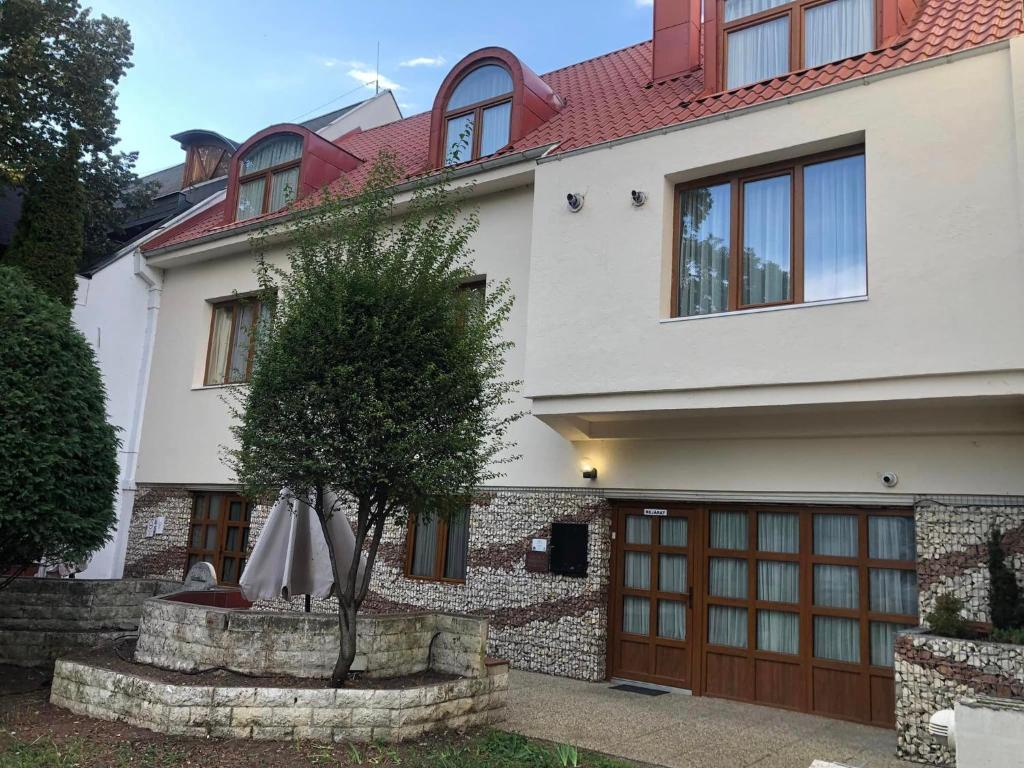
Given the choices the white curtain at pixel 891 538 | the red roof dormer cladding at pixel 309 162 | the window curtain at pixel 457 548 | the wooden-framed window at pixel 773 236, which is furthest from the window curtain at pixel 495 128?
the white curtain at pixel 891 538

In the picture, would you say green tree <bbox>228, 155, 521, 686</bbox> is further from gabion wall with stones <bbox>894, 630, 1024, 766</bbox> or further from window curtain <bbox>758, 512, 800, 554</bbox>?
gabion wall with stones <bbox>894, 630, 1024, 766</bbox>

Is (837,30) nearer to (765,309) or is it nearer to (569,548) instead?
(765,309)

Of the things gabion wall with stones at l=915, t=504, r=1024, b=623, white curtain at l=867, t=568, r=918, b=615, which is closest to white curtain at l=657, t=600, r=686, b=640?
white curtain at l=867, t=568, r=918, b=615

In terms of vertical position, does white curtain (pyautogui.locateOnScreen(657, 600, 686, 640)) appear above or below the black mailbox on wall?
below

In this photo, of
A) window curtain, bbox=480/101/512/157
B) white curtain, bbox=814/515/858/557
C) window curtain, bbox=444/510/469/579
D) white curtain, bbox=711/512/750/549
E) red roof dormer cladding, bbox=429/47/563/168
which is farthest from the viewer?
window curtain, bbox=480/101/512/157

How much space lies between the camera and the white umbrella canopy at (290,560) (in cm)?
797

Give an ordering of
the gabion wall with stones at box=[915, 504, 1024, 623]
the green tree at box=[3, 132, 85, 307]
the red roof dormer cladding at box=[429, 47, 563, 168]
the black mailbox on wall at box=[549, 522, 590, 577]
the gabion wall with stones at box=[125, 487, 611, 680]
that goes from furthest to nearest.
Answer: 1. the green tree at box=[3, 132, 85, 307]
2. the red roof dormer cladding at box=[429, 47, 563, 168]
3. the black mailbox on wall at box=[549, 522, 590, 577]
4. the gabion wall with stones at box=[125, 487, 611, 680]
5. the gabion wall with stones at box=[915, 504, 1024, 623]

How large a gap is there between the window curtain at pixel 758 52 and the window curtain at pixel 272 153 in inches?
323

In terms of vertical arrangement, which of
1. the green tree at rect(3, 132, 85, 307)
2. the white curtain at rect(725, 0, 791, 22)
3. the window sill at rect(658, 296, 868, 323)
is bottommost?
the window sill at rect(658, 296, 868, 323)

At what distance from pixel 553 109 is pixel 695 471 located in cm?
622

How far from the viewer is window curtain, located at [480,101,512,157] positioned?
1223 centimetres

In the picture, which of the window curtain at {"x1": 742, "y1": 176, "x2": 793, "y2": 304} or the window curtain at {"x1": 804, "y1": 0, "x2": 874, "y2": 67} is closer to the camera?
the window curtain at {"x1": 742, "y1": 176, "x2": 793, "y2": 304}

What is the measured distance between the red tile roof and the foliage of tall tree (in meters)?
2.22

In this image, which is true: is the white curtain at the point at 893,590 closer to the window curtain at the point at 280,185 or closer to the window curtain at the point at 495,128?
the window curtain at the point at 495,128
